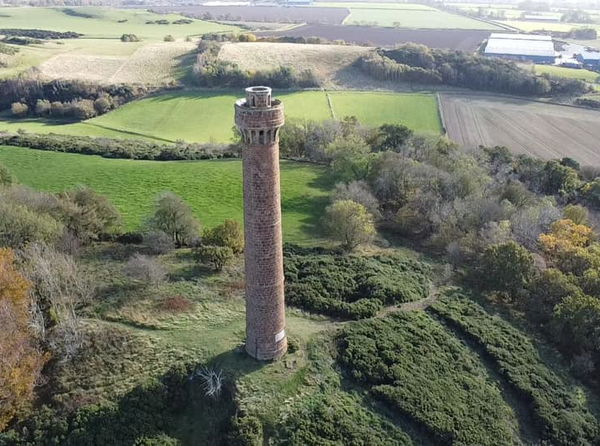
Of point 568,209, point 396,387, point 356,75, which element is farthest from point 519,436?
point 356,75

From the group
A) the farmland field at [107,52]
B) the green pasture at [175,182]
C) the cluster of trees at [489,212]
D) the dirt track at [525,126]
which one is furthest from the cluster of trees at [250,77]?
the green pasture at [175,182]

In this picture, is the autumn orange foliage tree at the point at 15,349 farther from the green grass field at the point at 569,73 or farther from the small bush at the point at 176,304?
the green grass field at the point at 569,73

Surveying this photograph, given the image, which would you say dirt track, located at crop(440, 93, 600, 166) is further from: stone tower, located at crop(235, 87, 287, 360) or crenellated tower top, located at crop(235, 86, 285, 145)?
crenellated tower top, located at crop(235, 86, 285, 145)

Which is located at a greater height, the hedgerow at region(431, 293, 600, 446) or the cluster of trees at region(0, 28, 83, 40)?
the cluster of trees at region(0, 28, 83, 40)

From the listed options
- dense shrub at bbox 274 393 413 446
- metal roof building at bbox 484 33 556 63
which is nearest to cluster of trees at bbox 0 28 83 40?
metal roof building at bbox 484 33 556 63

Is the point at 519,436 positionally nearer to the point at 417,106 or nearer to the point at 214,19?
the point at 417,106
